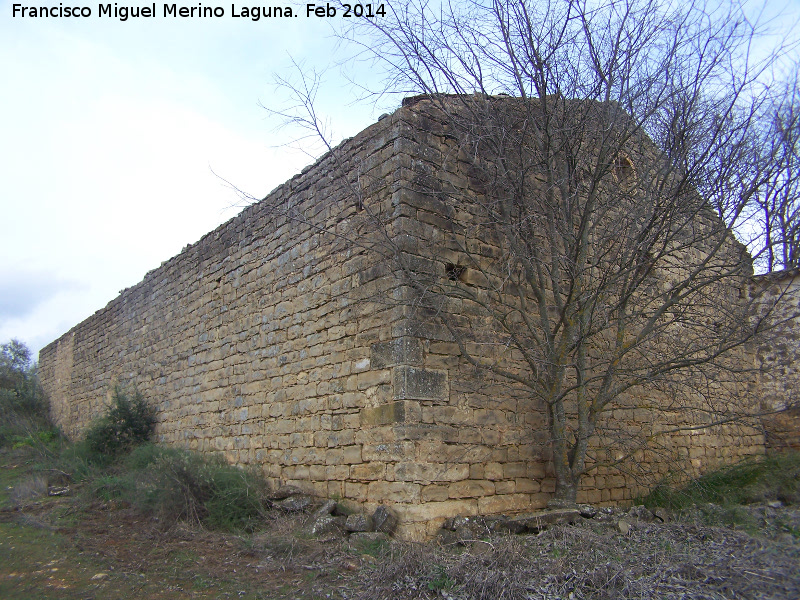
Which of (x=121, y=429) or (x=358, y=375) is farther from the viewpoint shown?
(x=121, y=429)

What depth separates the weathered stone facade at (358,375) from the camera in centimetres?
541

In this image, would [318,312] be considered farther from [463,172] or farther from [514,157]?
[514,157]

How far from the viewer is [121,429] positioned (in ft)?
33.9

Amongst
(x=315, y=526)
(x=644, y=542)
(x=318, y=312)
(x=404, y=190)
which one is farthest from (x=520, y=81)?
(x=315, y=526)

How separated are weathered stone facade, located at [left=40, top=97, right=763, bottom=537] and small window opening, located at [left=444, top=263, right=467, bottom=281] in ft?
0.10

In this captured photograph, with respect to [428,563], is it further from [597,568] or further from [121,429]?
[121,429]

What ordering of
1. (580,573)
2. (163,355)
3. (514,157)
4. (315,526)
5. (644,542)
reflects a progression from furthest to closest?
(163,355), (514,157), (315,526), (644,542), (580,573)

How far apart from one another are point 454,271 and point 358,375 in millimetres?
1367

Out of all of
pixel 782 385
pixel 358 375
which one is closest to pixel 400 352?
pixel 358 375

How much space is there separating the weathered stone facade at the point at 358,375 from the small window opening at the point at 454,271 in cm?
3

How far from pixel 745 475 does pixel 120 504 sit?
25.4 ft

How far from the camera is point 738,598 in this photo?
3453 millimetres

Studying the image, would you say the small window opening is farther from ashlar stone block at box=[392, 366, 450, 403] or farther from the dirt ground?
the dirt ground

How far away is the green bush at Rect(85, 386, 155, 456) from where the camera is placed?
1020cm
